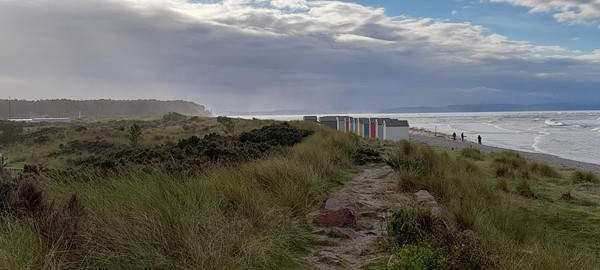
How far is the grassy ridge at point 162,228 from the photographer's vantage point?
11.9ft

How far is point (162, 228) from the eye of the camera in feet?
13.4

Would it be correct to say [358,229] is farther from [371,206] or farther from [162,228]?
[162,228]

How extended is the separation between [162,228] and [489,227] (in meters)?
3.75

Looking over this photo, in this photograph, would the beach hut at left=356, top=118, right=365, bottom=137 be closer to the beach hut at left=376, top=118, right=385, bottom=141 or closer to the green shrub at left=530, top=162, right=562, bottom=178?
the beach hut at left=376, top=118, right=385, bottom=141

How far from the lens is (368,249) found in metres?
5.28

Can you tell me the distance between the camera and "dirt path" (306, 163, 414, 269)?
4863mm

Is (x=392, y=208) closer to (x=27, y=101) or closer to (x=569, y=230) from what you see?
(x=569, y=230)

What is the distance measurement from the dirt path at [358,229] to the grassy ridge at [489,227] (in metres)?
0.38

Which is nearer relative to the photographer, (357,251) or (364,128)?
(357,251)

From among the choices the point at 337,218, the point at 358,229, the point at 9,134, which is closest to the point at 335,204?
the point at 337,218

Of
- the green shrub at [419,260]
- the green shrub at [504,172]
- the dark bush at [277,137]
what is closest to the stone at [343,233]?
the green shrub at [419,260]

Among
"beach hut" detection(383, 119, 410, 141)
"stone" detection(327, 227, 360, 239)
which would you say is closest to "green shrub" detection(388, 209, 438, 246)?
"stone" detection(327, 227, 360, 239)

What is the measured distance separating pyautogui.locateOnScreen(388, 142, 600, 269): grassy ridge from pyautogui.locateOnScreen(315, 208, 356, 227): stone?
35.7 inches

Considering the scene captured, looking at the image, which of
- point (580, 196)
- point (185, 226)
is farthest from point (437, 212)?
point (580, 196)
